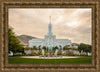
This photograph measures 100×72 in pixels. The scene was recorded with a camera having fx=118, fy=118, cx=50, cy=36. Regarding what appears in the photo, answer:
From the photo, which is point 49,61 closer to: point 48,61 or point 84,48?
point 48,61

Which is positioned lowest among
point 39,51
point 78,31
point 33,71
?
point 33,71

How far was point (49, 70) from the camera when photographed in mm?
6062

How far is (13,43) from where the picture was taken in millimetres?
6613

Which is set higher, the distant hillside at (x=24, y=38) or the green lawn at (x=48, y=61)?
the distant hillside at (x=24, y=38)

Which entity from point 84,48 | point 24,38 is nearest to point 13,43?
point 24,38

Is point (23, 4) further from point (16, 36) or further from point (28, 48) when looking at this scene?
point (28, 48)

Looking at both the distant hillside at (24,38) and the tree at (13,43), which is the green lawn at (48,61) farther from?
the distant hillside at (24,38)

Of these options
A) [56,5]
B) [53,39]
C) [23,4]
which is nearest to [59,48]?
[53,39]

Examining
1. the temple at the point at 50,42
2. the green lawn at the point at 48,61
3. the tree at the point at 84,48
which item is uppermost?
the temple at the point at 50,42

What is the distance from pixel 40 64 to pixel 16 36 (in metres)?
2.10

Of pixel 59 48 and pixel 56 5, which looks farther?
pixel 59 48

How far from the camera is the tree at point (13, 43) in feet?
21.7

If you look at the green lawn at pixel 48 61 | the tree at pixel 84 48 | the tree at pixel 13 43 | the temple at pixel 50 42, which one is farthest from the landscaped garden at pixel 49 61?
the temple at pixel 50 42

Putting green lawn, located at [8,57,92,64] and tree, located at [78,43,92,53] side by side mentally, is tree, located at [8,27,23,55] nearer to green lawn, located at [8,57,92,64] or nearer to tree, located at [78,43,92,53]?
green lawn, located at [8,57,92,64]
